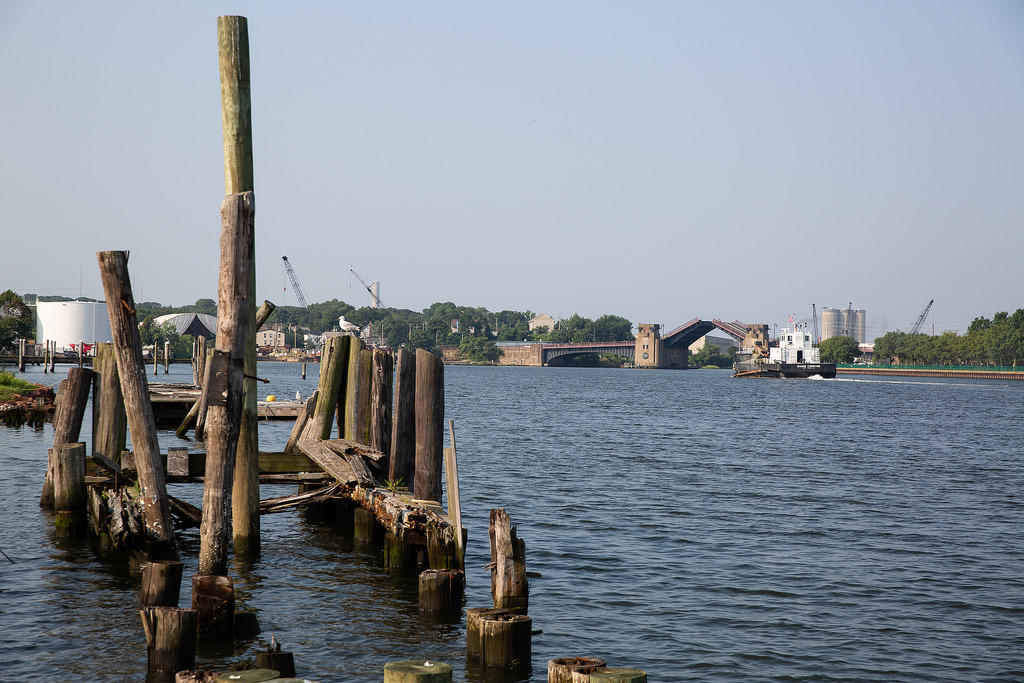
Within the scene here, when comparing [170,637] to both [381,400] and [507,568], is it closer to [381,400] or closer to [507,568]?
[507,568]

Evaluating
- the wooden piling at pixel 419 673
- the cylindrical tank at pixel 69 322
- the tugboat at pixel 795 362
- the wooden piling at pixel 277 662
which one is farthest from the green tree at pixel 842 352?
the wooden piling at pixel 419 673

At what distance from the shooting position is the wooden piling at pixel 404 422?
13.4 m

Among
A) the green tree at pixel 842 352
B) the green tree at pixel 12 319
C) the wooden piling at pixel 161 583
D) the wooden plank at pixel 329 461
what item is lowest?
the wooden piling at pixel 161 583

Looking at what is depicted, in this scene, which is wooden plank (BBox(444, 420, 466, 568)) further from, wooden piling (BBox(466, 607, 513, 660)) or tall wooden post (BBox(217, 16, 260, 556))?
tall wooden post (BBox(217, 16, 260, 556))

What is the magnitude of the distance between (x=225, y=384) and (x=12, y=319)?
3986 inches

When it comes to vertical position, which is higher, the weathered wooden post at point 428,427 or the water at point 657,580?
the weathered wooden post at point 428,427

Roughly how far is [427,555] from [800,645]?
4548mm

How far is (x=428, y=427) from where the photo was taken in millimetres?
12727

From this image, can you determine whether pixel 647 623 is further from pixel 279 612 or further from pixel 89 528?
pixel 89 528

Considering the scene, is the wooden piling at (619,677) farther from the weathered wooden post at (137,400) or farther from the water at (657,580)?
the weathered wooden post at (137,400)

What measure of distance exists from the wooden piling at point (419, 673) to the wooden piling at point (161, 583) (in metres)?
2.98

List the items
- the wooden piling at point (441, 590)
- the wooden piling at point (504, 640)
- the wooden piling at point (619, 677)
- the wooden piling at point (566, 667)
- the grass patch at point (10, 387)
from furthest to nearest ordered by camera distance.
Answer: the grass patch at point (10, 387), the wooden piling at point (441, 590), the wooden piling at point (504, 640), the wooden piling at point (566, 667), the wooden piling at point (619, 677)

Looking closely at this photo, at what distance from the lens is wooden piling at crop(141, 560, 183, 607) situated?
8.60 m

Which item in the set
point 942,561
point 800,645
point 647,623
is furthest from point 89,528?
point 942,561
